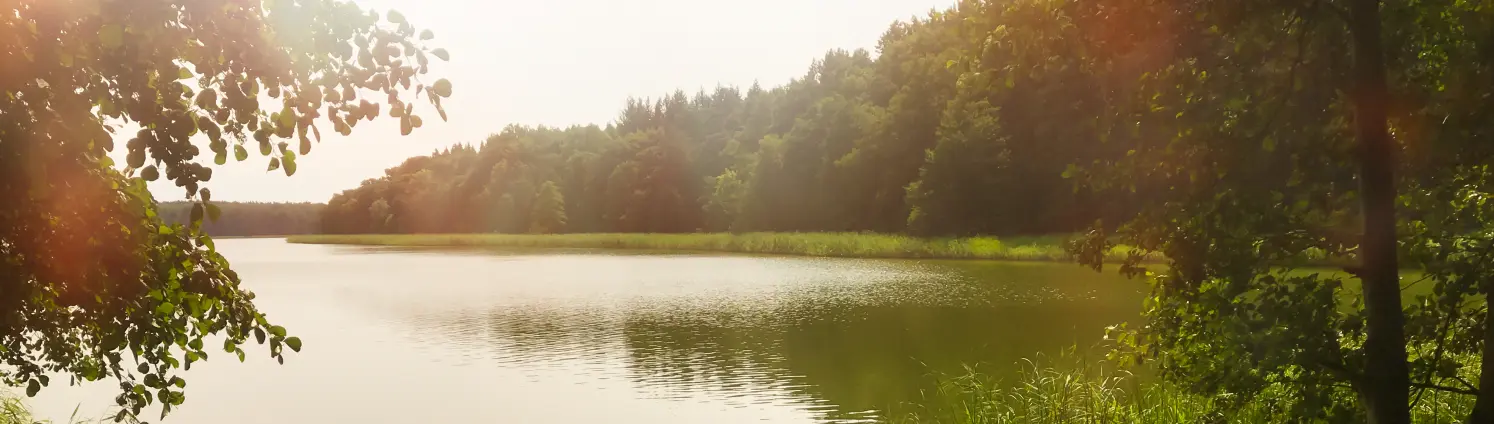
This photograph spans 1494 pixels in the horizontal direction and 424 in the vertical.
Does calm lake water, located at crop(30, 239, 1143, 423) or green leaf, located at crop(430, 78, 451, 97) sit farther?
calm lake water, located at crop(30, 239, 1143, 423)

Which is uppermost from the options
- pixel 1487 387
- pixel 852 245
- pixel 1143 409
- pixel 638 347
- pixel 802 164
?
pixel 802 164

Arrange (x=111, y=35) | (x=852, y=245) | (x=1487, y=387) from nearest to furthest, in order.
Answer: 1. (x=111, y=35)
2. (x=1487, y=387)
3. (x=852, y=245)

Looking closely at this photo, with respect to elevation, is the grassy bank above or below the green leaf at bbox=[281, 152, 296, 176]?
below

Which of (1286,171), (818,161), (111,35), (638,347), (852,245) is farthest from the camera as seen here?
(818,161)

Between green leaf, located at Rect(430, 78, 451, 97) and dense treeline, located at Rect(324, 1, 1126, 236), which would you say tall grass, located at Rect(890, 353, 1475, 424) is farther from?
green leaf, located at Rect(430, 78, 451, 97)

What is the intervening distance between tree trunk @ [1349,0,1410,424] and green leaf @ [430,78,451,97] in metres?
3.17

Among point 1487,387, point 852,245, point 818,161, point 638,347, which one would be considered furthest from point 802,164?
point 1487,387

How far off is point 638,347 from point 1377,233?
9.82 metres

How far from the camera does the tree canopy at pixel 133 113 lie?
89.7 inches

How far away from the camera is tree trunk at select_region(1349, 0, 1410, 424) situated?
342cm

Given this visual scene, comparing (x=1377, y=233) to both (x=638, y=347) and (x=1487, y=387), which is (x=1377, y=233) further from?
(x=638, y=347)

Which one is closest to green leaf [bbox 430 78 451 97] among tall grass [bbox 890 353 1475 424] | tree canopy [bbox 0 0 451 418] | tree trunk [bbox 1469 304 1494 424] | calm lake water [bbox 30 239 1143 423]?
tree canopy [bbox 0 0 451 418]

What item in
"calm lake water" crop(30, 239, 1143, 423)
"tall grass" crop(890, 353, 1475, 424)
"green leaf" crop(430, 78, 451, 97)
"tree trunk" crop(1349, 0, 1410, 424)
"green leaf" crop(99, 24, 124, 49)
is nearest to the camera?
"green leaf" crop(99, 24, 124, 49)

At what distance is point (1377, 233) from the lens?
11.4 ft
